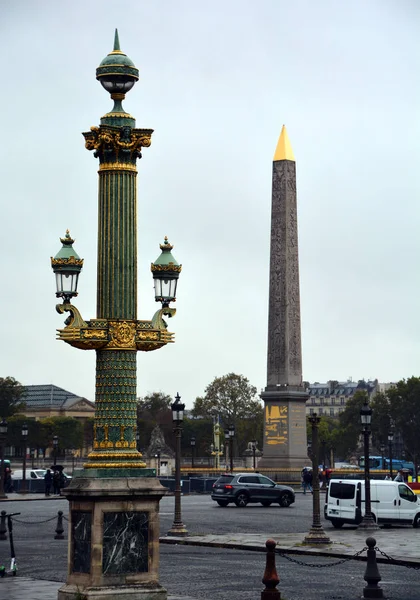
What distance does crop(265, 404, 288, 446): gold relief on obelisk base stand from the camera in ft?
206

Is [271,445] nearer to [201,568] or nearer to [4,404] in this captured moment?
[201,568]

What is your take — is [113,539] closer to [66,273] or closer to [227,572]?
[66,273]

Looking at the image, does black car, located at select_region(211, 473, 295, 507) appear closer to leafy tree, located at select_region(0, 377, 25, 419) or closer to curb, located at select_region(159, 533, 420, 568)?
curb, located at select_region(159, 533, 420, 568)

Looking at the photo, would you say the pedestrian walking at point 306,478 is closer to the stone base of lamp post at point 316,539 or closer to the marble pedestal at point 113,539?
the stone base of lamp post at point 316,539

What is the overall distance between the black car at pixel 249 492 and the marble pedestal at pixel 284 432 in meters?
12.3

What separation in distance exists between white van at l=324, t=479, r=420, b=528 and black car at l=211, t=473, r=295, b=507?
12.2 metres

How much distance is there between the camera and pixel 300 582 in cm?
2081

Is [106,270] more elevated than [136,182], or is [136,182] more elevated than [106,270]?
[136,182]

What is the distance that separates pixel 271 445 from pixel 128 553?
48437 mm

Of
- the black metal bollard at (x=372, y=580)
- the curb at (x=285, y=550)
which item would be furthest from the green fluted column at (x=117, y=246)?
the curb at (x=285, y=550)

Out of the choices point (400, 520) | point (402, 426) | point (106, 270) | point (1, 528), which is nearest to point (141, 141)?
point (106, 270)

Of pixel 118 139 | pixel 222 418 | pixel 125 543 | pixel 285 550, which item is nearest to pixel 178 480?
pixel 285 550

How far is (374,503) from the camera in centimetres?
3647

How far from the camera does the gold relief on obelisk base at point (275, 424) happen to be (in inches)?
2467
